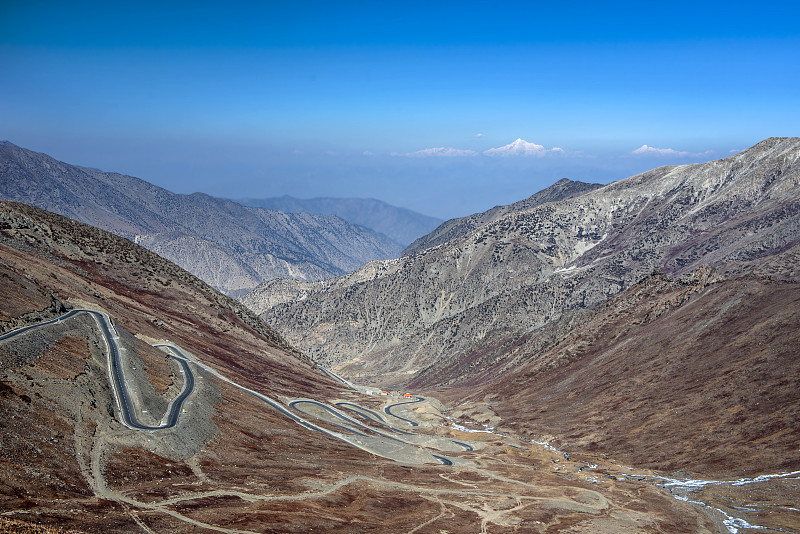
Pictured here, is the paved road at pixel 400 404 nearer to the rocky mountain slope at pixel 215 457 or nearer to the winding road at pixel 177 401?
the winding road at pixel 177 401

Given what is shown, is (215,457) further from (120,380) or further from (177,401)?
(120,380)

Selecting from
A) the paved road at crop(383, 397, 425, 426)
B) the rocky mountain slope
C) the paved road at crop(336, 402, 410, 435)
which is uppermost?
the rocky mountain slope

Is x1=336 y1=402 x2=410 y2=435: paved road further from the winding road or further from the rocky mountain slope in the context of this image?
the rocky mountain slope

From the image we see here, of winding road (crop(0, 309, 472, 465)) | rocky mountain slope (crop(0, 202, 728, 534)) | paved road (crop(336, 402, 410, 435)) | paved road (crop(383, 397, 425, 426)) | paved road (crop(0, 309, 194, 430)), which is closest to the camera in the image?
rocky mountain slope (crop(0, 202, 728, 534))

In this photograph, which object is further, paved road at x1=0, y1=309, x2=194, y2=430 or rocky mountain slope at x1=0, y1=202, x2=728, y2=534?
paved road at x1=0, y1=309, x2=194, y2=430

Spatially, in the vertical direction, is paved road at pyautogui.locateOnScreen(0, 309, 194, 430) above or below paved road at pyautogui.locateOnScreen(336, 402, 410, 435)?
above

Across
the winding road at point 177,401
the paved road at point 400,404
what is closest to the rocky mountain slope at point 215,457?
the winding road at point 177,401

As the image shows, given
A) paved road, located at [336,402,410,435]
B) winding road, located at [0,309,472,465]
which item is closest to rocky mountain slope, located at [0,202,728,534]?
winding road, located at [0,309,472,465]
